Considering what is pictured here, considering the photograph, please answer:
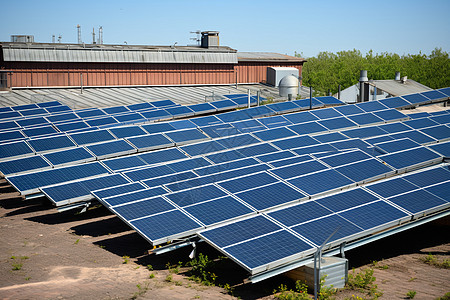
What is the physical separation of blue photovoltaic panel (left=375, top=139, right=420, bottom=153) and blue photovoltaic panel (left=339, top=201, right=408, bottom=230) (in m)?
8.21

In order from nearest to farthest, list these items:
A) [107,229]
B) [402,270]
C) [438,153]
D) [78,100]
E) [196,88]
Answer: [402,270] < [107,229] < [438,153] < [78,100] < [196,88]

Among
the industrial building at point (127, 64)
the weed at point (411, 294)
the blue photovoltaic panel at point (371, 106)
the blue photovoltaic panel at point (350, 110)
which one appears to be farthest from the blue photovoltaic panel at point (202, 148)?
the industrial building at point (127, 64)

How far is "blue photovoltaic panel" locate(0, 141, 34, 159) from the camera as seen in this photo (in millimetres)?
28638

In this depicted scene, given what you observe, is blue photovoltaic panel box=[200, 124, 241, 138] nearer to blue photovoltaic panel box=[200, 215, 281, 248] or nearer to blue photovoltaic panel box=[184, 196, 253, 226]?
blue photovoltaic panel box=[184, 196, 253, 226]

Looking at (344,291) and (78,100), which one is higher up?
(78,100)

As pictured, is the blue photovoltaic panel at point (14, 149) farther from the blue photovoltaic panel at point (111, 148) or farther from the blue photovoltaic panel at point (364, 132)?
the blue photovoltaic panel at point (364, 132)

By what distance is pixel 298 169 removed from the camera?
73.7ft

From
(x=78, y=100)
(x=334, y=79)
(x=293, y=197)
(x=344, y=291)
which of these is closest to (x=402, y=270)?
(x=344, y=291)

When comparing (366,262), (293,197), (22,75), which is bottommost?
(366,262)

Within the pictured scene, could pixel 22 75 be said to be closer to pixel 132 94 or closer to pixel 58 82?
pixel 58 82

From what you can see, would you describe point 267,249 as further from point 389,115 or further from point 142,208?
point 389,115

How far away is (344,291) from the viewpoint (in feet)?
53.7

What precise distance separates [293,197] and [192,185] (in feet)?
13.4

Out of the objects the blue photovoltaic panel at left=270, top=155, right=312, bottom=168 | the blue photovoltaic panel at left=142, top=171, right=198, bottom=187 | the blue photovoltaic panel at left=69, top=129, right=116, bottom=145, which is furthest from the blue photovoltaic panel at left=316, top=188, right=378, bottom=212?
the blue photovoltaic panel at left=69, top=129, right=116, bottom=145
